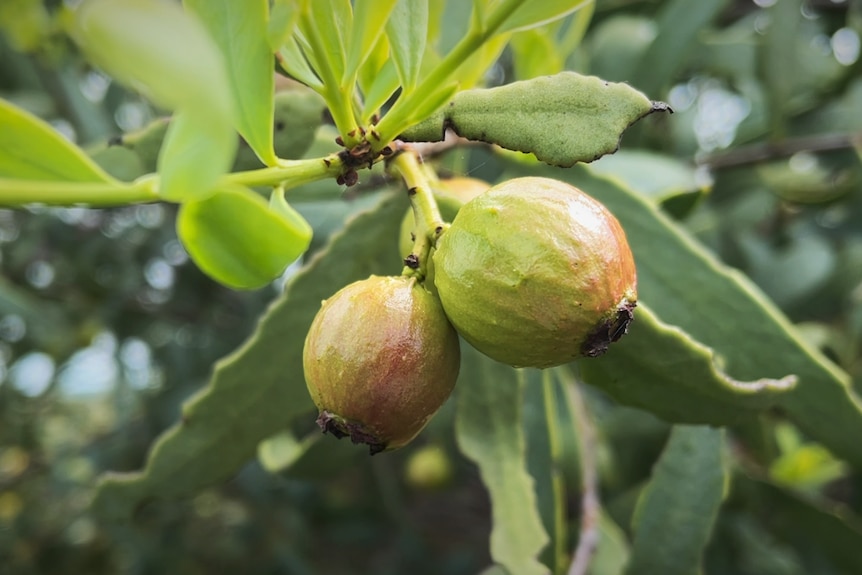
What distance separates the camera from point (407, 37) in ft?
2.23

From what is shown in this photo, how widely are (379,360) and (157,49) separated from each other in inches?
14.5

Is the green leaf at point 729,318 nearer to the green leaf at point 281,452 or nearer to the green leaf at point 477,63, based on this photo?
the green leaf at point 477,63

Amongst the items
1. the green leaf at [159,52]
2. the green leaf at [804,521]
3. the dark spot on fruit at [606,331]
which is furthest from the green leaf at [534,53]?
the green leaf at [804,521]

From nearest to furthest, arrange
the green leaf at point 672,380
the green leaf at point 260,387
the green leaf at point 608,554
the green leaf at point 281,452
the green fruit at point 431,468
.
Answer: the green leaf at point 672,380
the green leaf at point 260,387
the green leaf at point 281,452
the green leaf at point 608,554
the green fruit at point 431,468

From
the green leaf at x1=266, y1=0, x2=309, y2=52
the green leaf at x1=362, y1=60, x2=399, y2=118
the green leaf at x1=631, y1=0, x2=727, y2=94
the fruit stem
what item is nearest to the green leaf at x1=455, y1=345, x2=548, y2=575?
the fruit stem

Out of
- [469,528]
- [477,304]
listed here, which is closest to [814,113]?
[477,304]

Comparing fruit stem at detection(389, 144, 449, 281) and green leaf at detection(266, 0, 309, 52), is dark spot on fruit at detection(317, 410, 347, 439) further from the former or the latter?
green leaf at detection(266, 0, 309, 52)

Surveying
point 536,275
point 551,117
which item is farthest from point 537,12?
point 536,275

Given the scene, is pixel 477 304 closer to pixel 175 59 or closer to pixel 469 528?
pixel 175 59

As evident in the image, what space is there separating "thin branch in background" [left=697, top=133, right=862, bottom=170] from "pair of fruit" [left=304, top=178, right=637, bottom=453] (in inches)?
49.1

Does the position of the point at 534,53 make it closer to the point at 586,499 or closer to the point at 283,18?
the point at 283,18

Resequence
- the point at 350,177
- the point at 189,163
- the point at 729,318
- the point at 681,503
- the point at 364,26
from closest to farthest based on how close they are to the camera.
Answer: the point at 189,163 → the point at 364,26 → the point at 350,177 → the point at 729,318 → the point at 681,503

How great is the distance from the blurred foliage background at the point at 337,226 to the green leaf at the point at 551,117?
0.36 meters

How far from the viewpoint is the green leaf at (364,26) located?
605 millimetres
